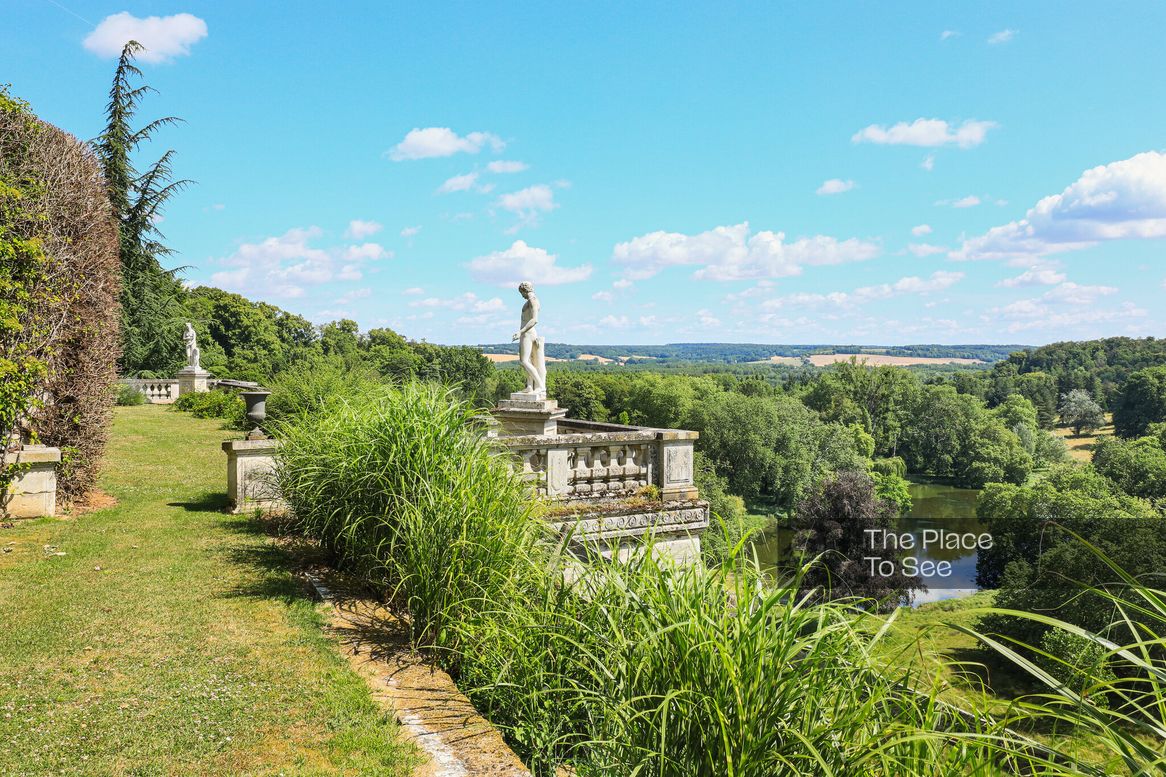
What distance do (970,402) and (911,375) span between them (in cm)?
1800

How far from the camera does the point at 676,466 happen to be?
8.98 metres

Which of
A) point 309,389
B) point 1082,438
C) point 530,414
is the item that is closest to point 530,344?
point 530,414

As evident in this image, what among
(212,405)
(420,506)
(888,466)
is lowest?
(888,466)

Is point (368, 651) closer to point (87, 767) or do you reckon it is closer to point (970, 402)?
point (87, 767)

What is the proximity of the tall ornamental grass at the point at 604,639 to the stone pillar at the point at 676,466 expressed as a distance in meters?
3.01

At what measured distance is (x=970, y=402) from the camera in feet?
251

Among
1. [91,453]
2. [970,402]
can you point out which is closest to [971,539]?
[970,402]

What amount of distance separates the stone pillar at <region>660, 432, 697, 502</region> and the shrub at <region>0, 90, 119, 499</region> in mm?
6751

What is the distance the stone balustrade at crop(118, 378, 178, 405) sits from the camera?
23.9 metres

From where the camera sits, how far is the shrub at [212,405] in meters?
18.9

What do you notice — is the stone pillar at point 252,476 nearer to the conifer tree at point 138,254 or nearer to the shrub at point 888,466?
the conifer tree at point 138,254

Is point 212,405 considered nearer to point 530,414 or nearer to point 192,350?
point 192,350

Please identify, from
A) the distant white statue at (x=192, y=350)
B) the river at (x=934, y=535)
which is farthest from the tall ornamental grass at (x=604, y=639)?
the river at (x=934, y=535)

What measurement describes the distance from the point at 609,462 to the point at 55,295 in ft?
21.0
